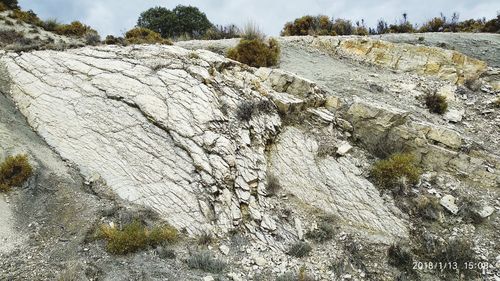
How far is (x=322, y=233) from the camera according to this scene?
855 centimetres

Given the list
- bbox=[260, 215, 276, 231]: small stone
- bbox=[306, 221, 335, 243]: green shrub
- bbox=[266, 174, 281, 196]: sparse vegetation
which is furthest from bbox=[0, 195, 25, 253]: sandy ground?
bbox=[306, 221, 335, 243]: green shrub

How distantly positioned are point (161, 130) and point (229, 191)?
275 centimetres

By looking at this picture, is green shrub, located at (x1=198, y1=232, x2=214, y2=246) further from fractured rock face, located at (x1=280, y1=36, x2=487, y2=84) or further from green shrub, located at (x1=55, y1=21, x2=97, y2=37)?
green shrub, located at (x1=55, y1=21, x2=97, y2=37)

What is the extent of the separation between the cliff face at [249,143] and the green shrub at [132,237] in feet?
1.10

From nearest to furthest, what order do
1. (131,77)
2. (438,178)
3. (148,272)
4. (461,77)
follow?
1. (148,272)
2. (438,178)
3. (131,77)
4. (461,77)

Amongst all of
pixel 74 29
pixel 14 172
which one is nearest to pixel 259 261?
pixel 14 172

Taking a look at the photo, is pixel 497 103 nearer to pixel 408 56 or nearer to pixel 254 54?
pixel 408 56

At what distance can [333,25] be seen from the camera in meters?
21.2

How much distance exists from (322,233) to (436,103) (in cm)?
715

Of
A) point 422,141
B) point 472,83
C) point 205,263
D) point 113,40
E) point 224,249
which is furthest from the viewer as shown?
point 113,40

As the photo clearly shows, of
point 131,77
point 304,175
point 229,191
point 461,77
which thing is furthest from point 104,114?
point 461,77

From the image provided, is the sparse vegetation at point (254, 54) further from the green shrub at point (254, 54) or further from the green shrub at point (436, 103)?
the green shrub at point (436, 103)

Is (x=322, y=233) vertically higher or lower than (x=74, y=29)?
lower

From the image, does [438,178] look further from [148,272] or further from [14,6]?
Result: [14,6]
